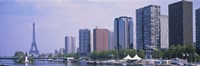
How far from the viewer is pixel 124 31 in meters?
192

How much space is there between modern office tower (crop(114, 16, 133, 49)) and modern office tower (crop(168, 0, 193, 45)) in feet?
134

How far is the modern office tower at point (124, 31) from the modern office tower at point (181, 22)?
134 ft

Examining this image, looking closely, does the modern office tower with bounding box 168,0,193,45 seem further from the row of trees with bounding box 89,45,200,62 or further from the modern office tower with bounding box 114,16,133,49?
the modern office tower with bounding box 114,16,133,49

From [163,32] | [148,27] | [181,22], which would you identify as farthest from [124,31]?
[181,22]

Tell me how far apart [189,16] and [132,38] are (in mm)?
51864

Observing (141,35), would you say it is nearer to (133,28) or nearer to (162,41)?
(162,41)

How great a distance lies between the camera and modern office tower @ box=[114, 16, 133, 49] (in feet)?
631

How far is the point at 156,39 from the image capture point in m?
165

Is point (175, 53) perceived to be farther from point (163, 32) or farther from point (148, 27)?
point (163, 32)

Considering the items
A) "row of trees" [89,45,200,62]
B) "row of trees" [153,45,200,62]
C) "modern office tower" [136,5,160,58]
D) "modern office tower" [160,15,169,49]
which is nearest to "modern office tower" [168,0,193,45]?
"modern office tower" [136,5,160,58]

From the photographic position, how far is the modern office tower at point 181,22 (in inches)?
5822

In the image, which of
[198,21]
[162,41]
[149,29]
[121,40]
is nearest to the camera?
[198,21]

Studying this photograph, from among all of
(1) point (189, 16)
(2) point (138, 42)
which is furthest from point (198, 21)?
(2) point (138, 42)

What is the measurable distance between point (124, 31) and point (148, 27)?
95.1ft
